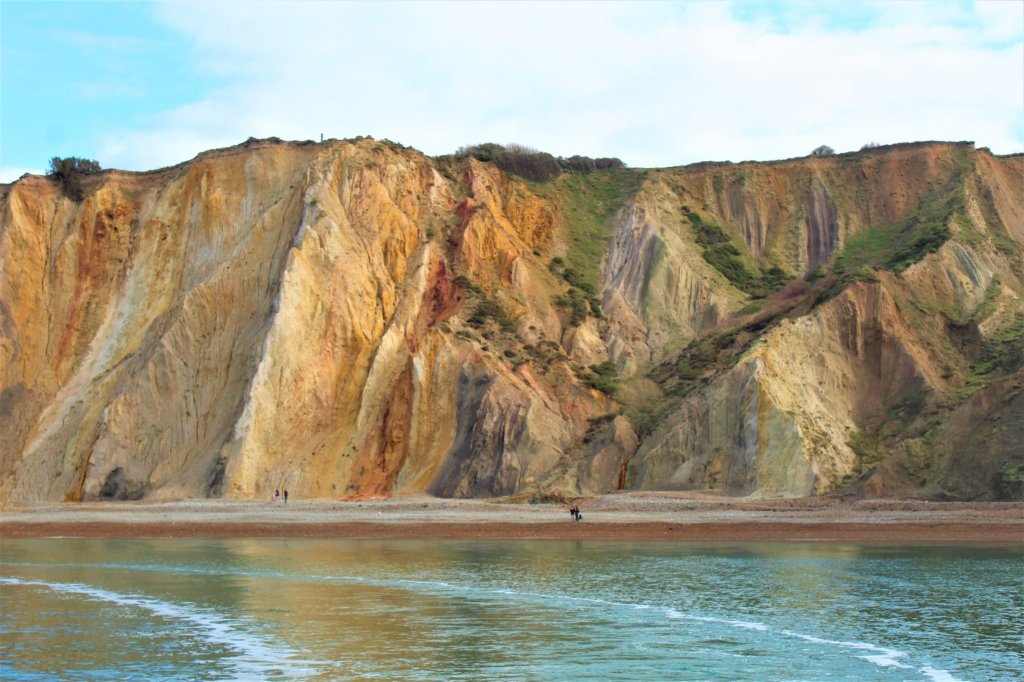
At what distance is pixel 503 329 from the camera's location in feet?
183

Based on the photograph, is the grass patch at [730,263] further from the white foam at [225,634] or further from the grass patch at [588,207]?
the white foam at [225,634]

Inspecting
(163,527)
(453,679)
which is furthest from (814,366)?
(453,679)

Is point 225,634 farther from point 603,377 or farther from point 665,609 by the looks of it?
point 603,377

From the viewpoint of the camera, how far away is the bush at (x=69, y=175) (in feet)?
213

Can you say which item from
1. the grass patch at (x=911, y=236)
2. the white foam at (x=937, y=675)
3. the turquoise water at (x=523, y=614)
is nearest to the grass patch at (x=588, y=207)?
the grass patch at (x=911, y=236)

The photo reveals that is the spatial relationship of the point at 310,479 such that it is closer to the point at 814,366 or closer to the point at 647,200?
the point at 814,366

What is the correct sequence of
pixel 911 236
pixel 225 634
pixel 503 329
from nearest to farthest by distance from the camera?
pixel 225 634, pixel 503 329, pixel 911 236

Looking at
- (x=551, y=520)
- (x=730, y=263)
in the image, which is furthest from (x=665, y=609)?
(x=730, y=263)

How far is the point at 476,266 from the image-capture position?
59.6 metres

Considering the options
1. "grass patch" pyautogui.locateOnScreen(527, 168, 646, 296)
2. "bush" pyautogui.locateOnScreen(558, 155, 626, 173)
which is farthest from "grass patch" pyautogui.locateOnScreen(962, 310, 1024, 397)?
"bush" pyautogui.locateOnScreen(558, 155, 626, 173)

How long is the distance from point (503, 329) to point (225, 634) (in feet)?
110

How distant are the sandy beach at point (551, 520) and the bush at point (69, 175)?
2132cm

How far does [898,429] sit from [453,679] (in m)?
30.6

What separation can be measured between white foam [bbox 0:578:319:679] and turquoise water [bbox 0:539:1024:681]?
0.24ft
